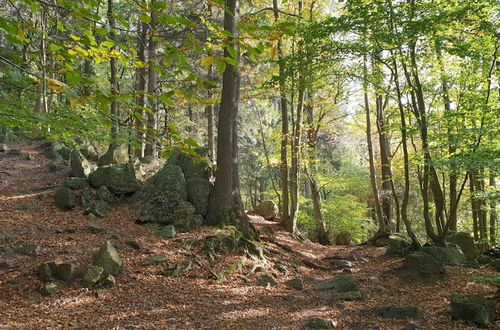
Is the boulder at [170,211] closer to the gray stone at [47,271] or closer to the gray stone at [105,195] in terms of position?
the gray stone at [105,195]

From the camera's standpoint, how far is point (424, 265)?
28.0 ft

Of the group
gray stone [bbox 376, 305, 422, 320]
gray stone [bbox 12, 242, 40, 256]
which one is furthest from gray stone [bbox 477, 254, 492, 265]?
gray stone [bbox 12, 242, 40, 256]

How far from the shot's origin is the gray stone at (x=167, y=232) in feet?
27.5

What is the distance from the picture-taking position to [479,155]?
6.91 metres

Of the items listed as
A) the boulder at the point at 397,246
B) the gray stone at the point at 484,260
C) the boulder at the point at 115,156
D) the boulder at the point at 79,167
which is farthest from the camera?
the boulder at the point at 115,156

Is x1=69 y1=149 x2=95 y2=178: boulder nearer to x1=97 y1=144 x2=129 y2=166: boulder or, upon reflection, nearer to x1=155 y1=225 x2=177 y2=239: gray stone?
x1=97 y1=144 x2=129 y2=166: boulder

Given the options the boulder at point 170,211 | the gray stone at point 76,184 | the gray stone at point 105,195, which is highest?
the gray stone at point 76,184

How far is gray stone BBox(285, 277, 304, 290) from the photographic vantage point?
25.8 feet

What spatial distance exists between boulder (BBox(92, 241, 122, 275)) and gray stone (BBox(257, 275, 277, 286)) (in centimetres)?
310

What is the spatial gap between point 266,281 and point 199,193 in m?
3.25

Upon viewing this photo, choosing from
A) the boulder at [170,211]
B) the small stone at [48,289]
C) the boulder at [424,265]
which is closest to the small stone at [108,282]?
the small stone at [48,289]

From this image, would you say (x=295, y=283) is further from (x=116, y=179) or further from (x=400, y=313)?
(x=116, y=179)

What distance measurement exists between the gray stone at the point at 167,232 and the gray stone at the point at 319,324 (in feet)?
13.6

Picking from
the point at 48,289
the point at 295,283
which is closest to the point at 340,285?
the point at 295,283
